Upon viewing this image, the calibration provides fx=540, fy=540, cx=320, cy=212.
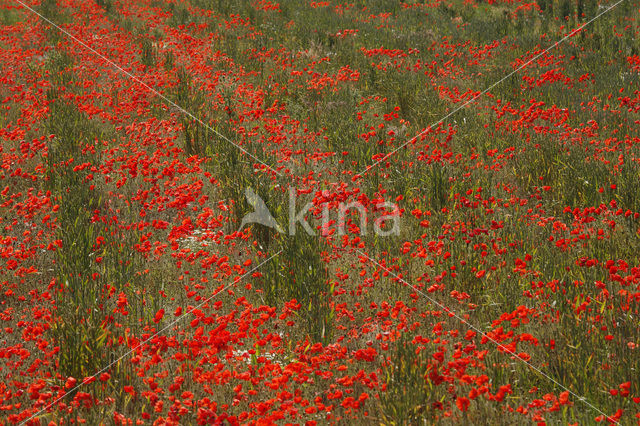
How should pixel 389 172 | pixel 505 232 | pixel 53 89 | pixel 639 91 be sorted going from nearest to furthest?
pixel 505 232, pixel 389 172, pixel 639 91, pixel 53 89

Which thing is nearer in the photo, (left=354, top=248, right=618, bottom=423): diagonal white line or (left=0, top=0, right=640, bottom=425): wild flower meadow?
(left=354, top=248, right=618, bottom=423): diagonal white line

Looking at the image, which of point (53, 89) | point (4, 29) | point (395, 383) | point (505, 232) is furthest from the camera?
point (4, 29)

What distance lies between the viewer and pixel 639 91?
22.0ft

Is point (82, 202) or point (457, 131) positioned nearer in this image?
point (82, 202)

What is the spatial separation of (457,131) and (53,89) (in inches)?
211

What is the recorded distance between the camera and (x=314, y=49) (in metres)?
9.81

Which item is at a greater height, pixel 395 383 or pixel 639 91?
pixel 639 91

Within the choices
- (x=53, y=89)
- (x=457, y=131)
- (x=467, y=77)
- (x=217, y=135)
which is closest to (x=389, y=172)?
(x=457, y=131)

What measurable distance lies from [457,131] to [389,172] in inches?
57.2

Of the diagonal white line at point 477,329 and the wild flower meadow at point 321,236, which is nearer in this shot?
the diagonal white line at point 477,329

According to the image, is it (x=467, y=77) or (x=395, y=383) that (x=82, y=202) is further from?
(x=467, y=77)

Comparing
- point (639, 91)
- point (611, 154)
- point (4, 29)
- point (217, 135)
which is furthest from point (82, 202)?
point (4, 29)

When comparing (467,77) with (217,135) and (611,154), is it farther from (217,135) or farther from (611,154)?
(217,135)

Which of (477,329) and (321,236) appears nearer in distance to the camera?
(477,329)
